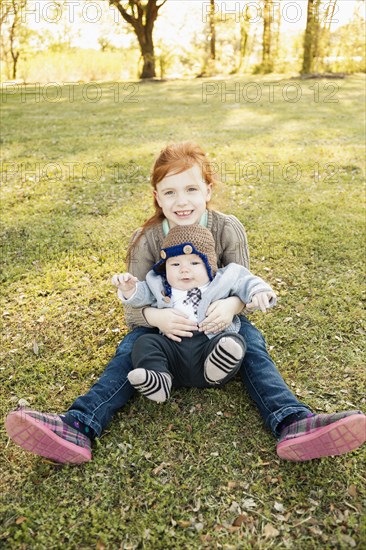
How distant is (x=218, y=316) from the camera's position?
8.82ft

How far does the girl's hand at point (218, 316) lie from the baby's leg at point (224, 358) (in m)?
0.10

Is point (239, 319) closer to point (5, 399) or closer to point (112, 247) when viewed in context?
point (5, 399)

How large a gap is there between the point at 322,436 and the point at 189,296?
3.52ft

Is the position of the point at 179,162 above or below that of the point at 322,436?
above

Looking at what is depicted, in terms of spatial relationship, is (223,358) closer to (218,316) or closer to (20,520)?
(218,316)

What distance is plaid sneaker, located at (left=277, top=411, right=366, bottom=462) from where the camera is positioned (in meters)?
2.16

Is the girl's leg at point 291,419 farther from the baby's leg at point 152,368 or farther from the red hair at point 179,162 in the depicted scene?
the red hair at point 179,162

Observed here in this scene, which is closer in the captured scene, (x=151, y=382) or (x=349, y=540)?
(x=349, y=540)

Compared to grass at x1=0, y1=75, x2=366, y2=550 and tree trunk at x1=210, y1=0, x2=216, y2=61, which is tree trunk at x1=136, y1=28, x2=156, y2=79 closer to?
tree trunk at x1=210, y1=0, x2=216, y2=61

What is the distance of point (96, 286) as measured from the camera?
4.29 meters

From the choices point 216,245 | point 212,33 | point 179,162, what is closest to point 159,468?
point 216,245

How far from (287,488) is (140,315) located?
1.31 m

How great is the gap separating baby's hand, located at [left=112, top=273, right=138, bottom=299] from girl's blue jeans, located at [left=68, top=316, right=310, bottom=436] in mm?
383

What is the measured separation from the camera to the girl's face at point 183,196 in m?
2.89
